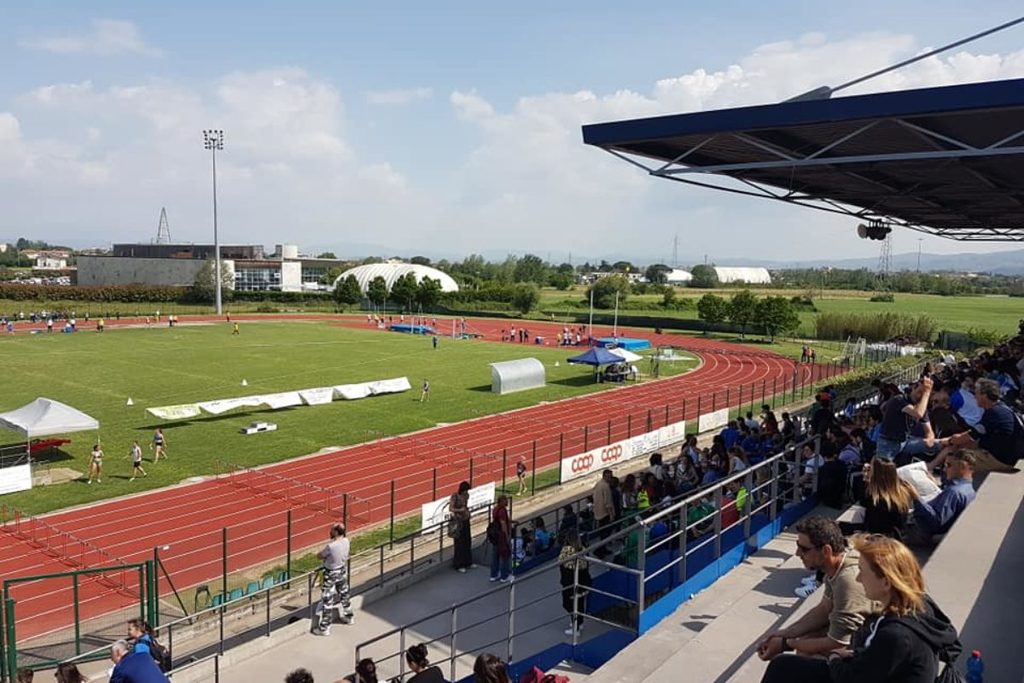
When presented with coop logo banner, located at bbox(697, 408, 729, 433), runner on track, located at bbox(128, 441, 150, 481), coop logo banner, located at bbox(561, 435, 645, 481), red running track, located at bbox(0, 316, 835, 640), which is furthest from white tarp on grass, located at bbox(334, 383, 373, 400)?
coop logo banner, located at bbox(697, 408, 729, 433)

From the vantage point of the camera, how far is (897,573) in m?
3.35

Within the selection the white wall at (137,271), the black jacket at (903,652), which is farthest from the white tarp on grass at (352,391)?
the white wall at (137,271)

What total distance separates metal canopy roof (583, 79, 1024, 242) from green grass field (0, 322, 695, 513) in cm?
1708

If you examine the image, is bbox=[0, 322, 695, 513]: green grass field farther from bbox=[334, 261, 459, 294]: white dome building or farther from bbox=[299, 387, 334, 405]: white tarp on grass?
bbox=[334, 261, 459, 294]: white dome building

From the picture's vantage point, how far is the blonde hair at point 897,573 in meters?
3.31

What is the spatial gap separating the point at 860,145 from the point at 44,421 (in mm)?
22750

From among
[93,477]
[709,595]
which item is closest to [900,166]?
[709,595]

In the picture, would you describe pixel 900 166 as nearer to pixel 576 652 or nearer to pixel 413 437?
pixel 576 652

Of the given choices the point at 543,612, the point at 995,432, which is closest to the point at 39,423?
the point at 543,612

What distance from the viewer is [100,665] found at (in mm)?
11195

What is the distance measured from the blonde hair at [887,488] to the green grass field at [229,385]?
2017 cm

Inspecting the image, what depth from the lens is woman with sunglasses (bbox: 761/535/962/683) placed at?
10.6 ft

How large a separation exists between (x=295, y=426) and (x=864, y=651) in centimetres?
2787

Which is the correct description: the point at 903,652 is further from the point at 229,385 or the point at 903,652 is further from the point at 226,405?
the point at 229,385
